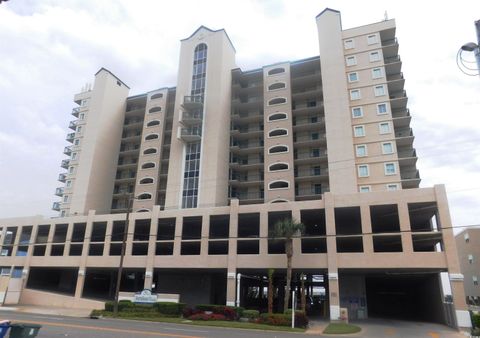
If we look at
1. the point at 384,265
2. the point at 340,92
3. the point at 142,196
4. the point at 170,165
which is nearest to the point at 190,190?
the point at 170,165

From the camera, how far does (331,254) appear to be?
39406 mm

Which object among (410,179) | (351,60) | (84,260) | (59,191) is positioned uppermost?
(351,60)

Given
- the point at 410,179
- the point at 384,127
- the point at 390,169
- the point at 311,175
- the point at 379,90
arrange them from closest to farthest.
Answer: the point at 390,169, the point at 410,179, the point at 384,127, the point at 379,90, the point at 311,175

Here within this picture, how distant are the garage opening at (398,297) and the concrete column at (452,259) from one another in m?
11.4

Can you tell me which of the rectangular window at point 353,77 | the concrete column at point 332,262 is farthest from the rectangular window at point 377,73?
the concrete column at point 332,262

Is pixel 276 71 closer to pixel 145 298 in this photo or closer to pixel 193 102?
→ pixel 193 102

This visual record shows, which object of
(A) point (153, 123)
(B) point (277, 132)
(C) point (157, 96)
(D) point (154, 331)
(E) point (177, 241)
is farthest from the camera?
(C) point (157, 96)

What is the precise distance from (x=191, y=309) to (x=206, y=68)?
138 feet

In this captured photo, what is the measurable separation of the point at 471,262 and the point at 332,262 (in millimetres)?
44409

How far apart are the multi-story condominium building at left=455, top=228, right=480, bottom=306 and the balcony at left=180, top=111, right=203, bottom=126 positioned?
2125 inches

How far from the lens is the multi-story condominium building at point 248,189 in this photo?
43281mm

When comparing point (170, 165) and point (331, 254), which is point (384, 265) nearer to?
point (331, 254)

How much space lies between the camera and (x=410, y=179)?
5194cm

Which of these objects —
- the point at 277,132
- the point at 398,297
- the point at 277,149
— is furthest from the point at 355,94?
the point at 398,297
